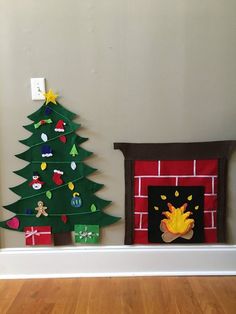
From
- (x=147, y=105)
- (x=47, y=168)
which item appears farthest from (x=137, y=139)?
(x=47, y=168)

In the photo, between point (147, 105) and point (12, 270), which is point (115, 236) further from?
point (147, 105)

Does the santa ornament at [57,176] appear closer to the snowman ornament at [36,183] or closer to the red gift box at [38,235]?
the snowman ornament at [36,183]

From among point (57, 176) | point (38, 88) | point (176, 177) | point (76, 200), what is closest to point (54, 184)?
point (57, 176)

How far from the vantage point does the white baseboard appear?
6.10 ft

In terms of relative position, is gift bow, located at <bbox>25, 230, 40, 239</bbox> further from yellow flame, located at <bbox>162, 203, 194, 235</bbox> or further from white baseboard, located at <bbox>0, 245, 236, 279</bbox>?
yellow flame, located at <bbox>162, 203, 194, 235</bbox>

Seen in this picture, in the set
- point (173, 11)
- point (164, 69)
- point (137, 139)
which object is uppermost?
point (173, 11)

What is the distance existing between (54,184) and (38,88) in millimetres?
524

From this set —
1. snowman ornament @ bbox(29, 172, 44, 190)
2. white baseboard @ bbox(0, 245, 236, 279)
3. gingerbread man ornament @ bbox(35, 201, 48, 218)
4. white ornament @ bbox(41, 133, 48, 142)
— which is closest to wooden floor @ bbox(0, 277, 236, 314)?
white baseboard @ bbox(0, 245, 236, 279)

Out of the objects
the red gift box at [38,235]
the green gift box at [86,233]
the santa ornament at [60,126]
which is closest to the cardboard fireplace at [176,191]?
the green gift box at [86,233]

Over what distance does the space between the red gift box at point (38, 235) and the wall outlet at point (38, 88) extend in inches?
28.4

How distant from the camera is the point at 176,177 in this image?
1.83m

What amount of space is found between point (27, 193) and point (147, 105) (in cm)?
82

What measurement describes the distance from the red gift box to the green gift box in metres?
0.16

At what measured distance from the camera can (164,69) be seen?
5.75 feet
